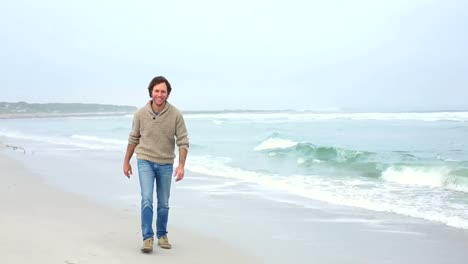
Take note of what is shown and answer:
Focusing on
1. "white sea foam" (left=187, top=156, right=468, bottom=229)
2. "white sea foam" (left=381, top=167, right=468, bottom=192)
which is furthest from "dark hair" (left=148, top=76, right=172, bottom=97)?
"white sea foam" (left=381, top=167, right=468, bottom=192)

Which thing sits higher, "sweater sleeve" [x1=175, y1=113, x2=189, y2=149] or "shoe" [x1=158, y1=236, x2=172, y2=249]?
"sweater sleeve" [x1=175, y1=113, x2=189, y2=149]

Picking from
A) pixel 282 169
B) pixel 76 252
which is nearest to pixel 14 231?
pixel 76 252

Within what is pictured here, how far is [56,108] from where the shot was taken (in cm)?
14788

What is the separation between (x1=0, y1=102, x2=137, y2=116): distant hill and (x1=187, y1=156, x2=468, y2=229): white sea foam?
11828 cm

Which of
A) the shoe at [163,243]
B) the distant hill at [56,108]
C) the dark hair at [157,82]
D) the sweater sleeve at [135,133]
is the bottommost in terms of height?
the distant hill at [56,108]

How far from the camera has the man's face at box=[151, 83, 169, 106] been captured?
190 inches

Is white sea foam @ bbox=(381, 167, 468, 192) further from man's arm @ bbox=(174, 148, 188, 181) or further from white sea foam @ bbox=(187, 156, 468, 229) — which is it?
man's arm @ bbox=(174, 148, 188, 181)

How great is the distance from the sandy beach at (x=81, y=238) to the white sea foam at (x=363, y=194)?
3369mm

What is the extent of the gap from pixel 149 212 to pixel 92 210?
257cm

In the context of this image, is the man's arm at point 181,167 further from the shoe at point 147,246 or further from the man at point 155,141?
the shoe at point 147,246

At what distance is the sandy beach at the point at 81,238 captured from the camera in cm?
459

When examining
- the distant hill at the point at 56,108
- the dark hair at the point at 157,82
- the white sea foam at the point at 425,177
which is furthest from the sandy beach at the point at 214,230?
the distant hill at the point at 56,108

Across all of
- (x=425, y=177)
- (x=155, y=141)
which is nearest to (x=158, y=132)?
(x=155, y=141)

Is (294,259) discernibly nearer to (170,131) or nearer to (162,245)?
(162,245)
